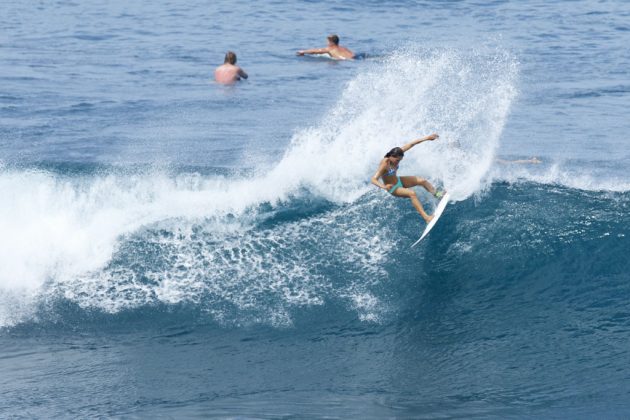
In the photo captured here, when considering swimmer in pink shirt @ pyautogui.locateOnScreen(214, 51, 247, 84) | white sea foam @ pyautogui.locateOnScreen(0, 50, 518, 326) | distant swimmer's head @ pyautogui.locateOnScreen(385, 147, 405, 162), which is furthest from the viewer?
swimmer in pink shirt @ pyautogui.locateOnScreen(214, 51, 247, 84)

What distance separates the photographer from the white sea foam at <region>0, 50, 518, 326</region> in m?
13.2

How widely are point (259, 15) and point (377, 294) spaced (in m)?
23.3

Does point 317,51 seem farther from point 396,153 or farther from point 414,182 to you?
point 396,153

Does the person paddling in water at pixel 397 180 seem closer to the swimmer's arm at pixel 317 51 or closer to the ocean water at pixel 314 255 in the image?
the ocean water at pixel 314 255

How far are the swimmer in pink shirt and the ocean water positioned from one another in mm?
1085

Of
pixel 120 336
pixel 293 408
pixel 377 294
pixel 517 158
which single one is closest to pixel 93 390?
pixel 120 336

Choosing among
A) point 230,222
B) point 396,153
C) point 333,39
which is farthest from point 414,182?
point 333,39

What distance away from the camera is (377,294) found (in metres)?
13.1

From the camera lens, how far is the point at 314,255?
13805 mm

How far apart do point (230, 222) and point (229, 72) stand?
35.9 feet

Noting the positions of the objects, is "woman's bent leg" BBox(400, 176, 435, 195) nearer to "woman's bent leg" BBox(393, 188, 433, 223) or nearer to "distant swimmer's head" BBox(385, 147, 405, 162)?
"woman's bent leg" BBox(393, 188, 433, 223)

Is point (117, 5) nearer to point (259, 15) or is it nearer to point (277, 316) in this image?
point (259, 15)

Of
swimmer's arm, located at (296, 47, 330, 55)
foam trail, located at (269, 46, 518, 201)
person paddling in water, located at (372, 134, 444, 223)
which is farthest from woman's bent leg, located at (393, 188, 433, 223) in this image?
swimmer's arm, located at (296, 47, 330, 55)

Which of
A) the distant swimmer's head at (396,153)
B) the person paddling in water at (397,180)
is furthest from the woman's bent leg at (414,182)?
the distant swimmer's head at (396,153)
